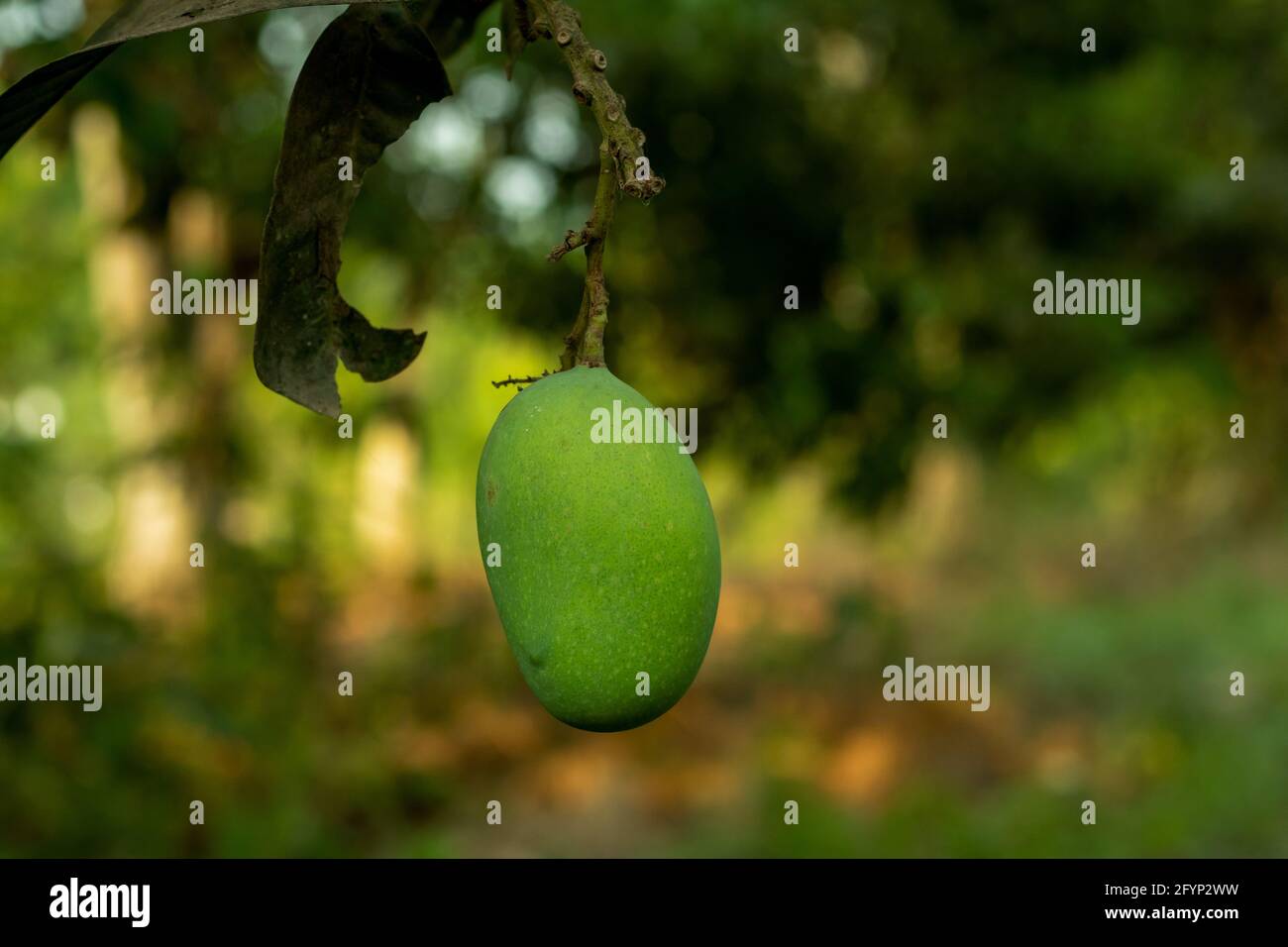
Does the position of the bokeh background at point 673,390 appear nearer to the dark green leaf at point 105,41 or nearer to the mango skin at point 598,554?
the dark green leaf at point 105,41

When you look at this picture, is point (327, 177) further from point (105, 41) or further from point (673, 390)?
point (673, 390)

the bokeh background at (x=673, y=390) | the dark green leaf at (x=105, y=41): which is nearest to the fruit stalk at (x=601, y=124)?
the dark green leaf at (x=105, y=41)

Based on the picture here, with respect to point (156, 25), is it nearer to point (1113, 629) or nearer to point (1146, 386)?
point (1146, 386)

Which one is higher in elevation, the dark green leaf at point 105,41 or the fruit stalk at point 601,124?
the dark green leaf at point 105,41

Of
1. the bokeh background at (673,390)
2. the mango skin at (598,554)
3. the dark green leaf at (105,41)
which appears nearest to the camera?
the dark green leaf at (105,41)

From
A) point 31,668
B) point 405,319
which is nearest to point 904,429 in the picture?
point 405,319

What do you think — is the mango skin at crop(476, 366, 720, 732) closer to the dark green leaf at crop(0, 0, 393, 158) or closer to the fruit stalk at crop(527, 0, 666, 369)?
the fruit stalk at crop(527, 0, 666, 369)

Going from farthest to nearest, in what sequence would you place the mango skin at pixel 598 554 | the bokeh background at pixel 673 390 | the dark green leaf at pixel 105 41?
the bokeh background at pixel 673 390
the mango skin at pixel 598 554
the dark green leaf at pixel 105 41
